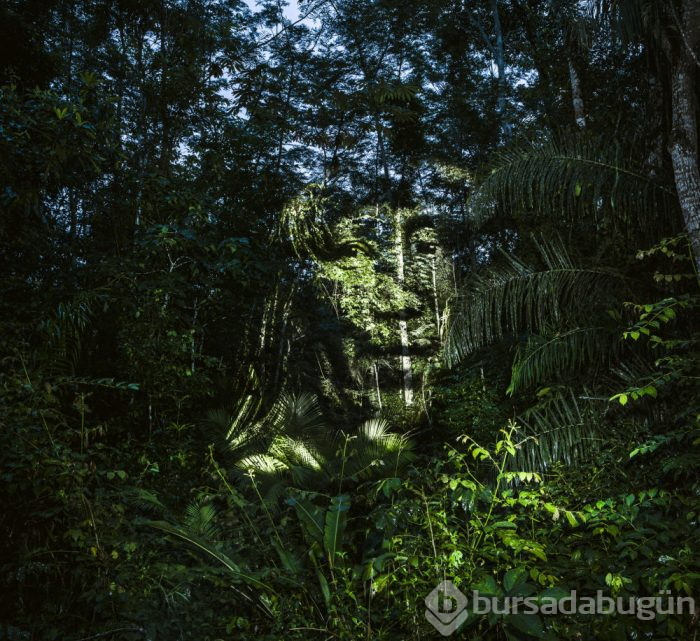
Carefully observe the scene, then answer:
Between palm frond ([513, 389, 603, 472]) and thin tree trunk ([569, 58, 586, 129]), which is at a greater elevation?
thin tree trunk ([569, 58, 586, 129])

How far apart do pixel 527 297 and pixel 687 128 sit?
1676 millimetres

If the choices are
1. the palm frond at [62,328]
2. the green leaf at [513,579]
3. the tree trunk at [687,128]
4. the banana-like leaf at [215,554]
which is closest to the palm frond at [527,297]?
the tree trunk at [687,128]

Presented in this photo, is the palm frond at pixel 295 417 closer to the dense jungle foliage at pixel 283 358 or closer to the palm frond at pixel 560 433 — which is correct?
the dense jungle foliage at pixel 283 358

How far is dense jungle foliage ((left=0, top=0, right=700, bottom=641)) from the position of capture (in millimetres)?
2473

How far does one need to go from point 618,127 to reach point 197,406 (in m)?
6.18

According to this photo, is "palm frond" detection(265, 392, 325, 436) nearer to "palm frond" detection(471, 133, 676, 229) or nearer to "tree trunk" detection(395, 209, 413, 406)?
"palm frond" detection(471, 133, 676, 229)

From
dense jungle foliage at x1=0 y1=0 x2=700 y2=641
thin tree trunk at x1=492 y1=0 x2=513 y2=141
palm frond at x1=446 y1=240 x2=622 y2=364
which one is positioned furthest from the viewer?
thin tree trunk at x1=492 y1=0 x2=513 y2=141

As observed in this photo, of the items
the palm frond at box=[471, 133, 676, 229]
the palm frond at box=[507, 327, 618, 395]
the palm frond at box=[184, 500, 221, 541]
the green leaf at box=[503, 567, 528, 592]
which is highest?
the palm frond at box=[471, 133, 676, 229]

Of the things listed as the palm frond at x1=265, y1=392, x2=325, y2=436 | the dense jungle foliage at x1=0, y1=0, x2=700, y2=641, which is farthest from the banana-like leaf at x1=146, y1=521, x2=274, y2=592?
the palm frond at x1=265, y1=392, x2=325, y2=436

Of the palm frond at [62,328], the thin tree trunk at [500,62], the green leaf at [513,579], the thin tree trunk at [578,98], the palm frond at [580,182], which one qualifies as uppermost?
the thin tree trunk at [500,62]

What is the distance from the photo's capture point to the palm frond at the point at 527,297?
12.9ft

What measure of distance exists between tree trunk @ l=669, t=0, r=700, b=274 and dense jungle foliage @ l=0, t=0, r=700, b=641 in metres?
0.02

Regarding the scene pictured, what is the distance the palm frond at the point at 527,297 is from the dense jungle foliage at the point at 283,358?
2 cm

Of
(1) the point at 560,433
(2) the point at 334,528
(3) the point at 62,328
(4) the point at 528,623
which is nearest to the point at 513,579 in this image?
(4) the point at 528,623
